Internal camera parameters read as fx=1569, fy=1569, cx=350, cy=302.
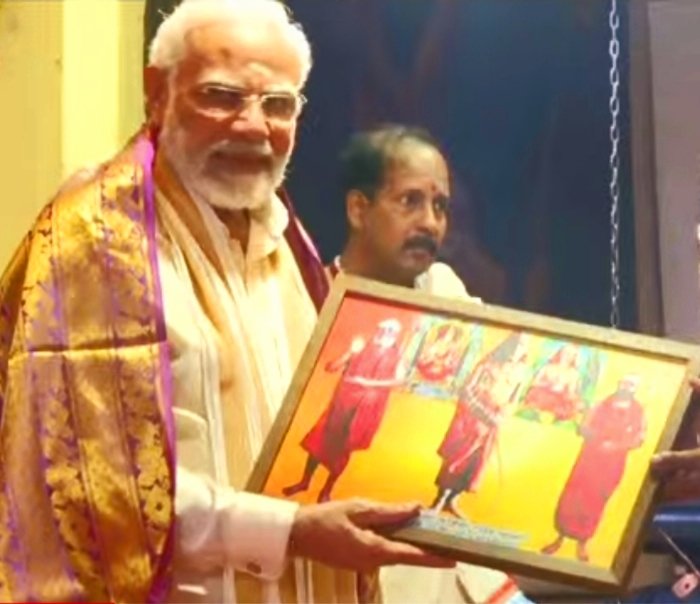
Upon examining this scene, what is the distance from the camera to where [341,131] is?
172cm

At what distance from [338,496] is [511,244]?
1.55 ft

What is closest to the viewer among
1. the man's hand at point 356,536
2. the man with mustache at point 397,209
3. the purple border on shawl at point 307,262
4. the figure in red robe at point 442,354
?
the man's hand at point 356,536

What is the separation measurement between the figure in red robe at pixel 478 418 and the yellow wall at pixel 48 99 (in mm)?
547

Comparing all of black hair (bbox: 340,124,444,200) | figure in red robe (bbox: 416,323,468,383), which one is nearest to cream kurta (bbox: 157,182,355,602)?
figure in red robe (bbox: 416,323,468,383)

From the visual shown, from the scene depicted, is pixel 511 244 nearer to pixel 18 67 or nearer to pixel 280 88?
pixel 280 88

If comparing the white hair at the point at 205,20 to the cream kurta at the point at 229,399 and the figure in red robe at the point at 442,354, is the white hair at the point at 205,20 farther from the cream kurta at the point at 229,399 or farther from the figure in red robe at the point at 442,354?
the figure in red robe at the point at 442,354

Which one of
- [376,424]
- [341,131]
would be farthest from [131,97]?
[376,424]

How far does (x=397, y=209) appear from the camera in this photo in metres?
1.65

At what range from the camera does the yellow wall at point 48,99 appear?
1684mm

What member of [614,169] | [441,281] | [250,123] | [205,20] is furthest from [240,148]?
[614,169]

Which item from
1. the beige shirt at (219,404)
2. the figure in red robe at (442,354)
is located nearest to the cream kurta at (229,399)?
the beige shirt at (219,404)

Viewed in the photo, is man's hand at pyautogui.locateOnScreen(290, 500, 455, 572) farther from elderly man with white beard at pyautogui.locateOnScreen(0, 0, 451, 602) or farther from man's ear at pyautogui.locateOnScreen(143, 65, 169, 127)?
man's ear at pyautogui.locateOnScreen(143, 65, 169, 127)

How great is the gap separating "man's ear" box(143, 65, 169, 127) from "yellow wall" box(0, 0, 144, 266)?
223mm

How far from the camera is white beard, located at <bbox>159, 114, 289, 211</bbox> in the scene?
4.66 ft
